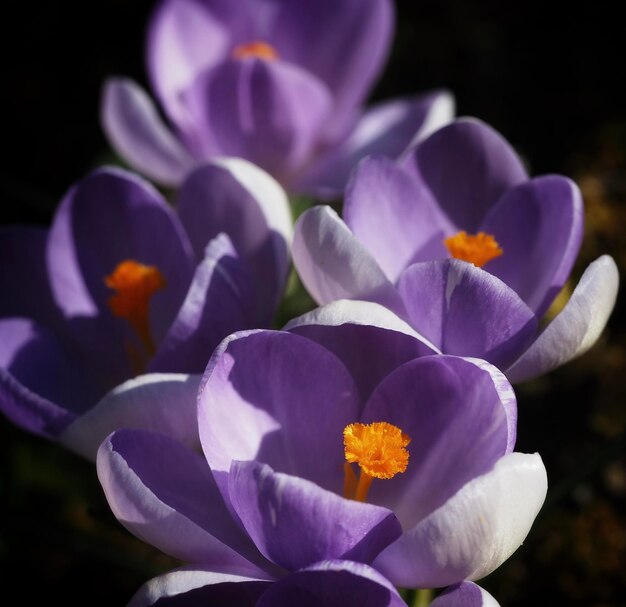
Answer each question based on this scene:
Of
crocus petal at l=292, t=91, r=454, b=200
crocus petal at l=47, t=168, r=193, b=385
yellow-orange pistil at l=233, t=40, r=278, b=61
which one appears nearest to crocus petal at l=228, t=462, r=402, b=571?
crocus petal at l=47, t=168, r=193, b=385

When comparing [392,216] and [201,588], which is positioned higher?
[392,216]

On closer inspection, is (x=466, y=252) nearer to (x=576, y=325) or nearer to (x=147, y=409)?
(x=576, y=325)

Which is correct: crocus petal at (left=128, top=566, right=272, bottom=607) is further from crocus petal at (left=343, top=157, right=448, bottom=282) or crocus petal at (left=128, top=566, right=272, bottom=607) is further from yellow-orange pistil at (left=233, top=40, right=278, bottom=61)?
yellow-orange pistil at (left=233, top=40, right=278, bottom=61)

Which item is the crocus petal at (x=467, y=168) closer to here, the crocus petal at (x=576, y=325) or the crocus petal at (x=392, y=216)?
the crocus petal at (x=392, y=216)

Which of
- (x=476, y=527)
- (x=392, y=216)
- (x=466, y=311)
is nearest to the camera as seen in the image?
(x=476, y=527)

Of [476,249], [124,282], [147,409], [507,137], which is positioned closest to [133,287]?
[124,282]

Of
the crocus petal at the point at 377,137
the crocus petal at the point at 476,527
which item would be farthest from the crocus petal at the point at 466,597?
the crocus petal at the point at 377,137
